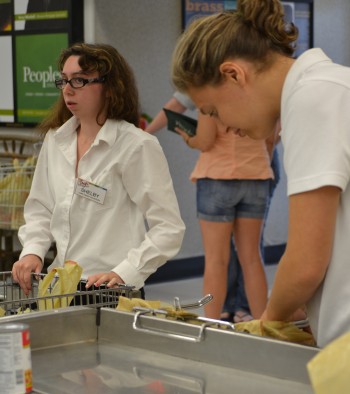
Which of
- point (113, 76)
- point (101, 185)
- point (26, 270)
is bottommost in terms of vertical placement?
point (26, 270)

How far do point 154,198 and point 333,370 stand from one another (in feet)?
5.66

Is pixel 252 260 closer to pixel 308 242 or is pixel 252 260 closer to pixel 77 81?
pixel 77 81

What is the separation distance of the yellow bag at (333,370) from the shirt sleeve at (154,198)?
1.61 meters

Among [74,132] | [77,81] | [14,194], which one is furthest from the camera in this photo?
[14,194]

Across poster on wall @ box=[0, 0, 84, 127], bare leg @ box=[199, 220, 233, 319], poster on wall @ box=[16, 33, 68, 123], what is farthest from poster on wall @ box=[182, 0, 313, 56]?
bare leg @ box=[199, 220, 233, 319]

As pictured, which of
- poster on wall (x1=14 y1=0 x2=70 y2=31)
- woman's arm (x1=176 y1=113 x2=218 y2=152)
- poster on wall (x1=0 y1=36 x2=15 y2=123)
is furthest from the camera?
poster on wall (x1=0 y1=36 x2=15 y2=123)

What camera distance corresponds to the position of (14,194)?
5848 mm

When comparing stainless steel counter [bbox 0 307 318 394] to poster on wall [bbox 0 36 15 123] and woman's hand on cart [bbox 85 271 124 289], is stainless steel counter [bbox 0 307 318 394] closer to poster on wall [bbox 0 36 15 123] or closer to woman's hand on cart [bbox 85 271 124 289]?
woman's hand on cart [bbox 85 271 124 289]

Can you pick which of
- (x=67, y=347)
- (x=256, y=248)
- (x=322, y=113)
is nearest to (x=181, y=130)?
(x=256, y=248)

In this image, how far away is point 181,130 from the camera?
539 cm

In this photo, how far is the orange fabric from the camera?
5191 millimetres


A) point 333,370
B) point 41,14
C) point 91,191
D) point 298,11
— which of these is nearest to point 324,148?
point 333,370

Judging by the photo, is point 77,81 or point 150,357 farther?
point 77,81

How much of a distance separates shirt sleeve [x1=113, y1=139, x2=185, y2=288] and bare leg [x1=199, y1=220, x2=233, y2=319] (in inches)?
80.0
